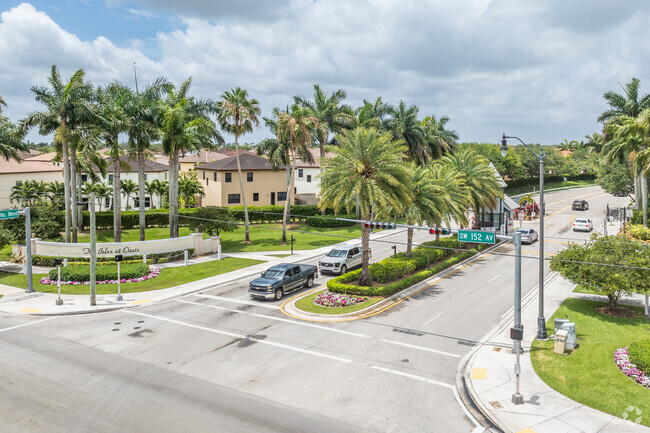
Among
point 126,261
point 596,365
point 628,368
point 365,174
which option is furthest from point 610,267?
point 126,261

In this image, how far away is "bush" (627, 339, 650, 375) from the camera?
58.6 feet

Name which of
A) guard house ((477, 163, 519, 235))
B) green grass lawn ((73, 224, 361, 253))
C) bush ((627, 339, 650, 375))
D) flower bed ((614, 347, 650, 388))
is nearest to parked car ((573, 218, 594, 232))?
guard house ((477, 163, 519, 235))

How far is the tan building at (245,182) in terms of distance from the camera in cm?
6425

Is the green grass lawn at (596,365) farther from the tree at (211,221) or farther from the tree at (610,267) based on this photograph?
the tree at (211,221)

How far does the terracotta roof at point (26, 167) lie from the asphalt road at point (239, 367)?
41.4 metres

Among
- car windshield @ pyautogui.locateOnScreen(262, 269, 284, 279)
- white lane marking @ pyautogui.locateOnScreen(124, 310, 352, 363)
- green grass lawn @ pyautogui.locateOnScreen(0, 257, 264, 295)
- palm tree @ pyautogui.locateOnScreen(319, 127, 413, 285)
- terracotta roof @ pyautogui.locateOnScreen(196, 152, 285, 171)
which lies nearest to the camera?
white lane marking @ pyautogui.locateOnScreen(124, 310, 352, 363)

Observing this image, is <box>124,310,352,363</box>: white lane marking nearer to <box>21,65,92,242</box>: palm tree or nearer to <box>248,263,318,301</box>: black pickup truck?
<box>248,263,318,301</box>: black pickup truck

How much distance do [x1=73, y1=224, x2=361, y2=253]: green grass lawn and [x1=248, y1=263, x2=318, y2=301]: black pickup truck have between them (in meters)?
12.0

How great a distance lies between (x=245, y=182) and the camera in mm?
66125

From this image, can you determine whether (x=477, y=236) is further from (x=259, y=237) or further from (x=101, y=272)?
(x=259, y=237)

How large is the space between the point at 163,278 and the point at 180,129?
13.1 metres

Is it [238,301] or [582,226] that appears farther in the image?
[582,226]

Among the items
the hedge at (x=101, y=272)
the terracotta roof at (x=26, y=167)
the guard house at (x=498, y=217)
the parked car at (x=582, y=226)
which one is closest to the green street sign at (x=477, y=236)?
the hedge at (x=101, y=272)

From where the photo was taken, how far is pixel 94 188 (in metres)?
58.3
